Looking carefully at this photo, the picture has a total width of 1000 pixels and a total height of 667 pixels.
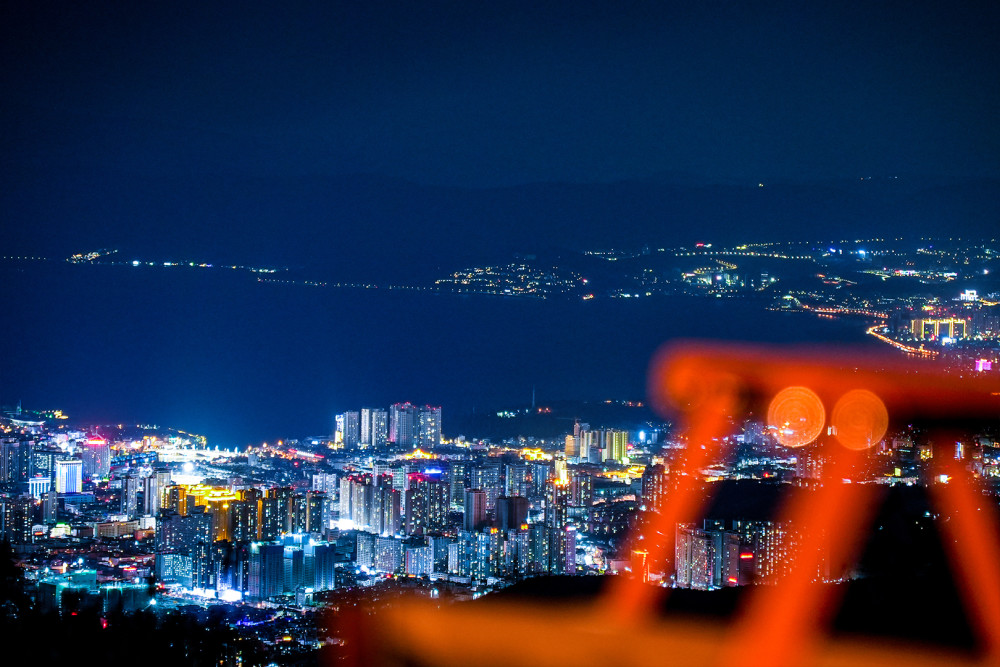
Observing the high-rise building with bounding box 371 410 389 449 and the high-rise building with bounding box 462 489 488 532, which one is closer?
the high-rise building with bounding box 462 489 488 532

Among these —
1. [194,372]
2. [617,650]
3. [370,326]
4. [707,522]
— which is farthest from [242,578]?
[370,326]

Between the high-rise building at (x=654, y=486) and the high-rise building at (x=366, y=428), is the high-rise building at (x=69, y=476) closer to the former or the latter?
the high-rise building at (x=366, y=428)

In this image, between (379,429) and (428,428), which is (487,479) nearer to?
(428,428)

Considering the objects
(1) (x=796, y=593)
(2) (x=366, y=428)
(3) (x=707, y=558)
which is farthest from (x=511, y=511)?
(2) (x=366, y=428)

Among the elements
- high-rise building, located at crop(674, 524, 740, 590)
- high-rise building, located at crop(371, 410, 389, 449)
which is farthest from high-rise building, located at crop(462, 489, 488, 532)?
high-rise building, located at crop(371, 410, 389, 449)

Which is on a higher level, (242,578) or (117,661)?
(117,661)

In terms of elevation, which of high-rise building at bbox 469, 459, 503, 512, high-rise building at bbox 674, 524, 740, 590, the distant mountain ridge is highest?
the distant mountain ridge

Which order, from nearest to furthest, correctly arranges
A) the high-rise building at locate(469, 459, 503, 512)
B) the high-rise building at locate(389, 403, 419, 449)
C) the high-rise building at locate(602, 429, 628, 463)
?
1. the high-rise building at locate(469, 459, 503, 512)
2. the high-rise building at locate(602, 429, 628, 463)
3. the high-rise building at locate(389, 403, 419, 449)

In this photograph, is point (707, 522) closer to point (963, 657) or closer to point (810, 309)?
point (963, 657)

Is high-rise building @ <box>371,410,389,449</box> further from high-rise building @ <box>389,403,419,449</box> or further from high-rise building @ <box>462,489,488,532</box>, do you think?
high-rise building @ <box>462,489,488,532</box>
